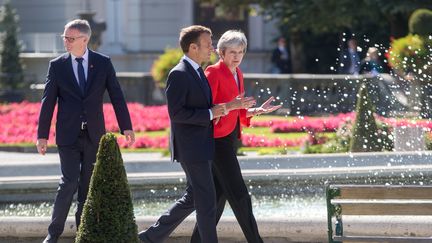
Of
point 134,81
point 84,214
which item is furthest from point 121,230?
point 134,81

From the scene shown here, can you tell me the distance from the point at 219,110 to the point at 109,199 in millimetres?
885

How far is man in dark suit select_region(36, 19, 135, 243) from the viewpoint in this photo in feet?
26.5

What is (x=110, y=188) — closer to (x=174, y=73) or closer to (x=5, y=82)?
(x=174, y=73)

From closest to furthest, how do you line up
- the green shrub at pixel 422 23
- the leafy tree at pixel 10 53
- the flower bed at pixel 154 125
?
the flower bed at pixel 154 125
the green shrub at pixel 422 23
the leafy tree at pixel 10 53

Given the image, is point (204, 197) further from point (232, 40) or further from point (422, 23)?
point (422, 23)

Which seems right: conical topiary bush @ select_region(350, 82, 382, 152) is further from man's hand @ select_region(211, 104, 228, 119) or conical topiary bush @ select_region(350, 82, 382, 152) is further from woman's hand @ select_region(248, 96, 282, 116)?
man's hand @ select_region(211, 104, 228, 119)

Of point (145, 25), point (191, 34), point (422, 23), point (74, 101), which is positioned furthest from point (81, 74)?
point (145, 25)

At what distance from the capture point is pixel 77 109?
26.6 feet

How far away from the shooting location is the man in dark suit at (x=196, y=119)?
24.4ft

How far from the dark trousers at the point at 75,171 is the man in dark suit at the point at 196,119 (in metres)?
0.79

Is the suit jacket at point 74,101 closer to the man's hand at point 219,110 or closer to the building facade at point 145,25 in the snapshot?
the man's hand at point 219,110

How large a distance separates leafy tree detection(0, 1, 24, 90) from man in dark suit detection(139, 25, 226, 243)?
20.5m

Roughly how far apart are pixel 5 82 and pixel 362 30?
8.45 m

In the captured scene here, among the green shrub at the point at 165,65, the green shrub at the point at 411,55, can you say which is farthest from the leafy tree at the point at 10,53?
the green shrub at the point at 411,55
